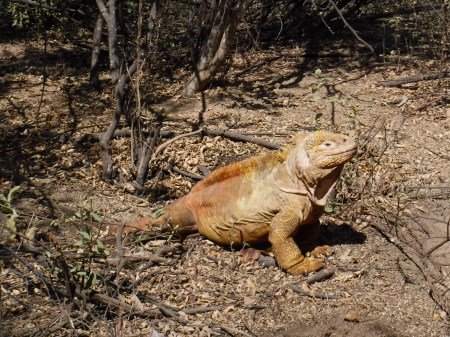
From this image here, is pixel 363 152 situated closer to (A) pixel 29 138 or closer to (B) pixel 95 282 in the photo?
(B) pixel 95 282

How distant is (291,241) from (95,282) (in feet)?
6.19

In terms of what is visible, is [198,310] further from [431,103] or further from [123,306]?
[431,103]

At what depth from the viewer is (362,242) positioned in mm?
6820

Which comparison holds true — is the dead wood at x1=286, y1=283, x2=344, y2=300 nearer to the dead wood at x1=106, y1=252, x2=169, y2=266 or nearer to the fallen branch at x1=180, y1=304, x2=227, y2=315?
the fallen branch at x1=180, y1=304, x2=227, y2=315

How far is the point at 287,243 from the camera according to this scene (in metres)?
6.09

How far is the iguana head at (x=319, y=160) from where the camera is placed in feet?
19.4

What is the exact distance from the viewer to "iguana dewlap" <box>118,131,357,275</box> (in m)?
5.99

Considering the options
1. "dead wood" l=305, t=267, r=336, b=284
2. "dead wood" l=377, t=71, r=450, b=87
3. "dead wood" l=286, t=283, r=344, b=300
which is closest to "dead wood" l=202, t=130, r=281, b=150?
"dead wood" l=305, t=267, r=336, b=284

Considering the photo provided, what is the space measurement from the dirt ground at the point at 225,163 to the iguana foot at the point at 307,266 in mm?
79

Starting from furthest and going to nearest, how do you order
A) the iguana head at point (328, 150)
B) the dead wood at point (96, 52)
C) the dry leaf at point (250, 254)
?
the dead wood at point (96, 52)
the dry leaf at point (250, 254)
the iguana head at point (328, 150)

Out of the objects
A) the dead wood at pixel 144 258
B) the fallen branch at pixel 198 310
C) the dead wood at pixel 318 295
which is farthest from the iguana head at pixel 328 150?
the dead wood at pixel 144 258

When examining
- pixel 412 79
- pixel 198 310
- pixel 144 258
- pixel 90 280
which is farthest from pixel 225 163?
pixel 412 79

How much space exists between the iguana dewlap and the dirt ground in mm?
227

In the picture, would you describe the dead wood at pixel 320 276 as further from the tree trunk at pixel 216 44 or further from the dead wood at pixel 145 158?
the tree trunk at pixel 216 44
